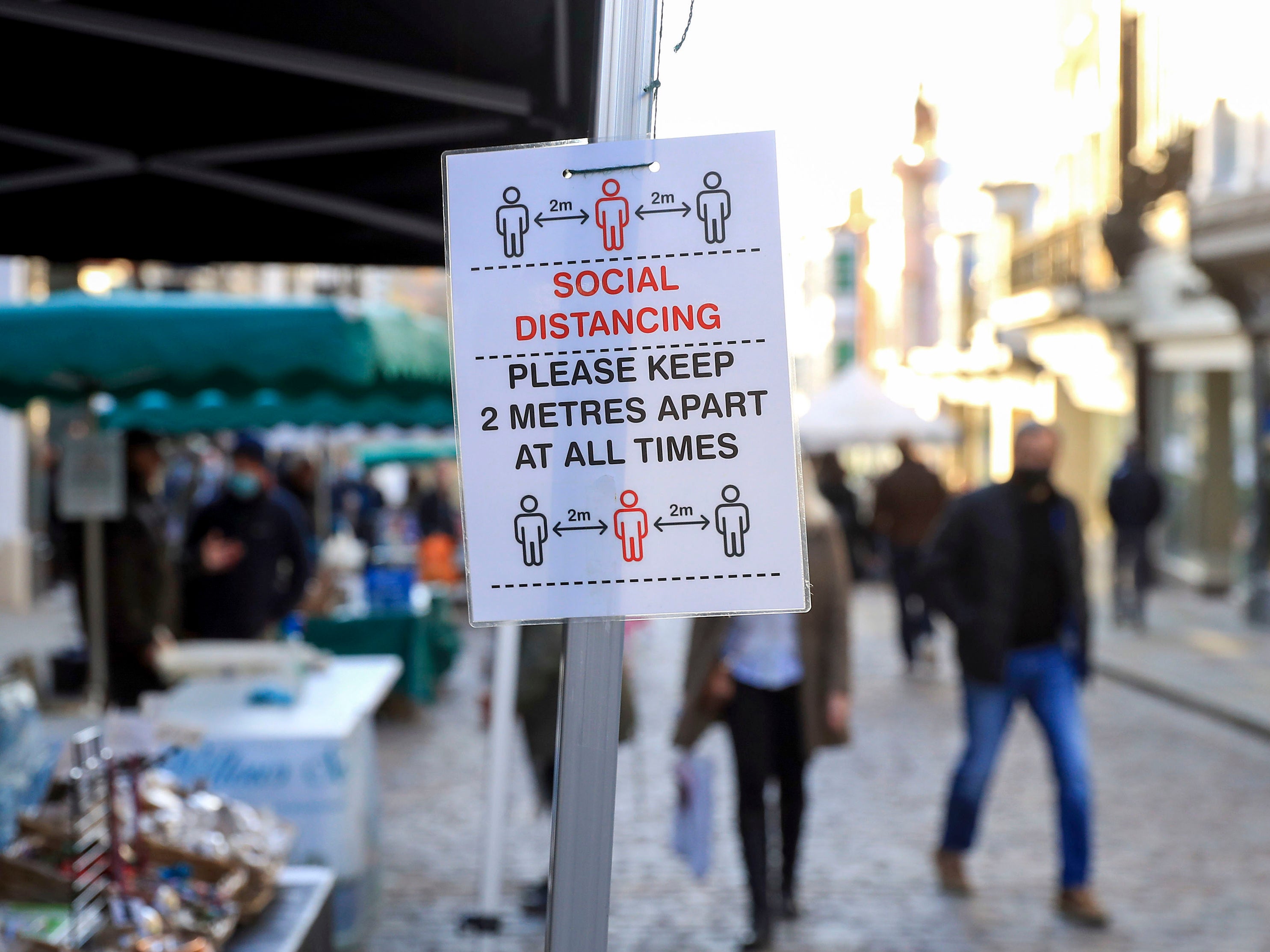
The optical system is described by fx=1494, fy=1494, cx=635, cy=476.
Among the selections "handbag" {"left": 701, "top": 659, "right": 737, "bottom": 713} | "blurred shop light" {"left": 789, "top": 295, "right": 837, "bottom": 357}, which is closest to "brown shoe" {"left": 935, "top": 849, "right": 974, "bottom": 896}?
"handbag" {"left": 701, "top": 659, "right": 737, "bottom": 713}

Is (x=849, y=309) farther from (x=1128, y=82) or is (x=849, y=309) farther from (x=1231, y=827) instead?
(x=1231, y=827)

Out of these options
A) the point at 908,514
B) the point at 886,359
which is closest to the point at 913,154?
the point at 886,359

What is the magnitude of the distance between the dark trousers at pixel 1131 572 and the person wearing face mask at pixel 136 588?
1065 centimetres

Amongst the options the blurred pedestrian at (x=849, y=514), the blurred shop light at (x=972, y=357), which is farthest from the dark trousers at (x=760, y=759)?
the blurred shop light at (x=972, y=357)

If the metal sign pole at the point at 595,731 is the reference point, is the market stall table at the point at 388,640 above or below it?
below

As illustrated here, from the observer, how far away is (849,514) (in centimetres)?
1991

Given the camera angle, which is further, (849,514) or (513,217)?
(849,514)

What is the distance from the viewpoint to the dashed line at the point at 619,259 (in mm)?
2045

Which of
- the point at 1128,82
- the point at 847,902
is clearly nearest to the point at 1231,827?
the point at 847,902

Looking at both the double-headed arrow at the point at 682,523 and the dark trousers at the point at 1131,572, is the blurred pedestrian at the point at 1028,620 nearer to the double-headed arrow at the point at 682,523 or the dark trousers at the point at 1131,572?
the double-headed arrow at the point at 682,523

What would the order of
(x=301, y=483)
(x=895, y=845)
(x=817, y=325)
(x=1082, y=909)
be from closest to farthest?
(x=1082, y=909)
(x=895, y=845)
(x=301, y=483)
(x=817, y=325)

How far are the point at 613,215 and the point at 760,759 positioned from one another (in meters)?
3.73

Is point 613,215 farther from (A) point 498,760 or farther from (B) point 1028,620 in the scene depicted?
(B) point 1028,620

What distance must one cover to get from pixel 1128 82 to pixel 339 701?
62.0 ft
